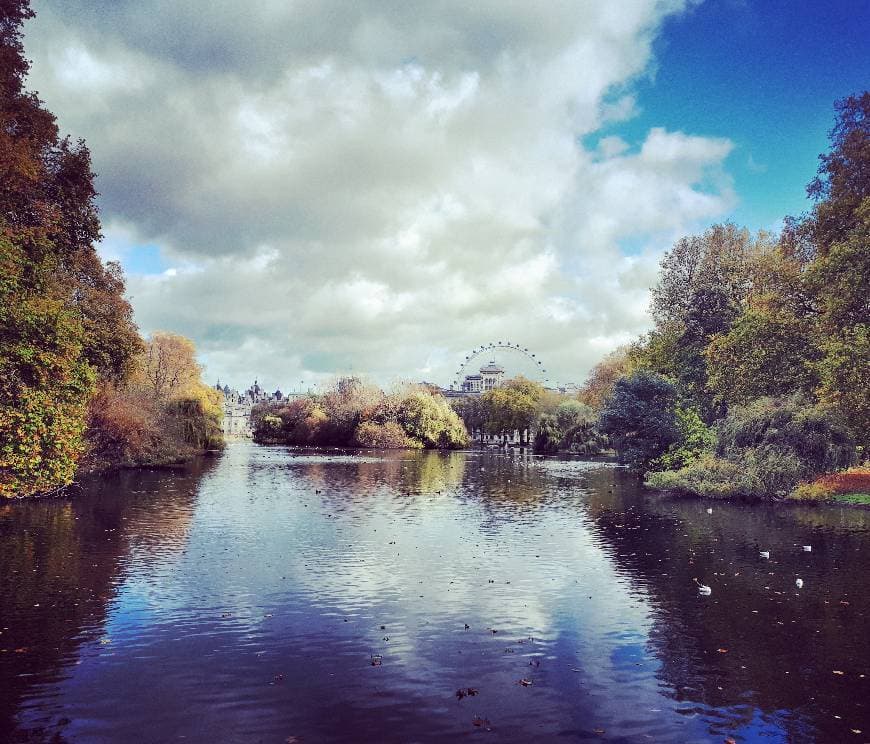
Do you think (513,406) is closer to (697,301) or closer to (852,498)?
(697,301)

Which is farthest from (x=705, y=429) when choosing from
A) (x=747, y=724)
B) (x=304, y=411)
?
(x=304, y=411)

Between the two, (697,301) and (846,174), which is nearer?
(846,174)

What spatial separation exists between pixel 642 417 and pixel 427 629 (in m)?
36.1

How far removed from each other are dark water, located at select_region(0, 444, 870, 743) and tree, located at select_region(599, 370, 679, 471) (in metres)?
16.9

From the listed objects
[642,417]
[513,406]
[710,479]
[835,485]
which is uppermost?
[513,406]

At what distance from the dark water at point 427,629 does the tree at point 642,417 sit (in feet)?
55.5

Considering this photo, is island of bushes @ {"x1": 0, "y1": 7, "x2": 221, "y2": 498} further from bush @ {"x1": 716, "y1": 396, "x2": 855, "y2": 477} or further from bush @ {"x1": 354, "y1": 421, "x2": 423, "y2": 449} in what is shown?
bush @ {"x1": 354, "y1": 421, "x2": 423, "y2": 449}

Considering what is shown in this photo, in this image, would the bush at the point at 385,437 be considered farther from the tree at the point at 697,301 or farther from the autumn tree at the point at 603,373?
the tree at the point at 697,301

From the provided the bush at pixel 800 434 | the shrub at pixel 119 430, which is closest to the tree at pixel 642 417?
the bush at pixel 800 434

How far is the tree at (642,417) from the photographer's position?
4734 cm

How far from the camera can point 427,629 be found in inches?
579

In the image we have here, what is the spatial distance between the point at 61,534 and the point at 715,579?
22914 millimetres

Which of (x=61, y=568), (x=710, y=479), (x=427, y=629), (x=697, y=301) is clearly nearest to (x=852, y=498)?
(x=710, y=479)

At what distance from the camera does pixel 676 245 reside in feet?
178
